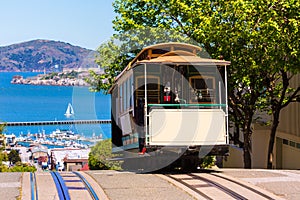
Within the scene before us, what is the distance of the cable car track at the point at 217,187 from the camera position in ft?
37.1

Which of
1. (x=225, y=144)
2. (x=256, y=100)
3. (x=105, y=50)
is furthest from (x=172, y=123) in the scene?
(x=105, y=50)

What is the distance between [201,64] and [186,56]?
83 centimetres

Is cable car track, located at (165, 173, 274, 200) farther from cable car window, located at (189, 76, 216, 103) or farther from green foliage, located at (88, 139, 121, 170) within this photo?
green foliage, located at (88, 139, 121, 170)

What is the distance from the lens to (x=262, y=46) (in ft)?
66.7

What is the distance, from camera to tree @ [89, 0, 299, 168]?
65.1 feet

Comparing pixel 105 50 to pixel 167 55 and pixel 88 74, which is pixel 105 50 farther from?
pixel 167 55

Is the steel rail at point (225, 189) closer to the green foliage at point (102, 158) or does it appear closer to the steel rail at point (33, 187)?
the steel rail at point (33, 187)

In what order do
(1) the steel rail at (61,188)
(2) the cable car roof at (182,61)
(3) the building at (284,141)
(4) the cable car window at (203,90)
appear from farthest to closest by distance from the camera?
(3) the building at (284,141), (4) the cable car window at (203,90), (2) the cable car roof at (182,61), (1) the steel rail at (61,188)

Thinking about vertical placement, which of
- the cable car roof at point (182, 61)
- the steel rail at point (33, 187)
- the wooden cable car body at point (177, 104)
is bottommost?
the steel rail at point (33, 187)

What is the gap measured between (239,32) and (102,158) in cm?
2055

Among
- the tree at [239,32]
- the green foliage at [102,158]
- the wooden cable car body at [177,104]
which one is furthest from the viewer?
the green foliage at [102,158]

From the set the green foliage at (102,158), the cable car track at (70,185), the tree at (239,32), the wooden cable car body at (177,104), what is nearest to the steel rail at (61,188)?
the cable car track at (70,185)

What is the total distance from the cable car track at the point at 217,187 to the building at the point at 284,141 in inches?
463

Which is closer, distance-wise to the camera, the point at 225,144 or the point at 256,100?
the point at 225,144
